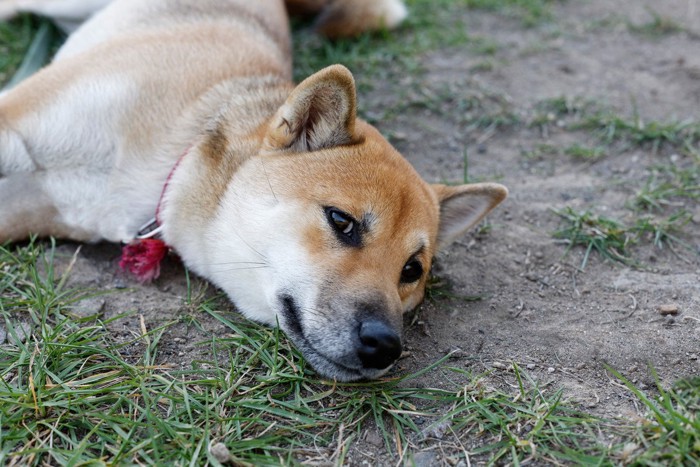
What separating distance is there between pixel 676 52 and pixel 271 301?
200 inches

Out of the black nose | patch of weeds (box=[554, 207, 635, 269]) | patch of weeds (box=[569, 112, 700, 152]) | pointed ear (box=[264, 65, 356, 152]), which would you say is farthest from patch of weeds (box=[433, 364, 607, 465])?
patch of weeds (box=[569, 112, 700, 152])

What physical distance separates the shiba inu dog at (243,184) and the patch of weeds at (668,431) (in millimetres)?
1050

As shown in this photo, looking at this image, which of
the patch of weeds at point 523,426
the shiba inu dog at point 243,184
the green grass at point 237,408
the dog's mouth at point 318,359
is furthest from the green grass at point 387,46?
the patch of weeds at point 523,426

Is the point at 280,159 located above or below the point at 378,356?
above

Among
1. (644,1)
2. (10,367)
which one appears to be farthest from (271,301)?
(644,1)

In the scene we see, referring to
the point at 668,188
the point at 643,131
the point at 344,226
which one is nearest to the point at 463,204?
the point at 344,226

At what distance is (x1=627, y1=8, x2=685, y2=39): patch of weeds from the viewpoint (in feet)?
22.3

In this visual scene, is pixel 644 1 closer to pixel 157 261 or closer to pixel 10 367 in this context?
pixel 157 261

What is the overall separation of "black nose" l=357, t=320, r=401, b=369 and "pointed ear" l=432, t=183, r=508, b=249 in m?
1.25

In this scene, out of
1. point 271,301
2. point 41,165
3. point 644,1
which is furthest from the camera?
point 644,1

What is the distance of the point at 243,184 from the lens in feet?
11.9

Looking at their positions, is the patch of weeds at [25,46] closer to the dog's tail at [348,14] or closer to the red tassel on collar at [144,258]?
the red tassel on collar at [144,258]

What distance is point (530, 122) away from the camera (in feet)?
18.4

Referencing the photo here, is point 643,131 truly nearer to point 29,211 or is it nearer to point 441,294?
point 441,294
